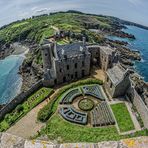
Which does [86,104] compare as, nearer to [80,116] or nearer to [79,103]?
[79,103]

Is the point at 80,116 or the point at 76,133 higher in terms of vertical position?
the point at 80,116

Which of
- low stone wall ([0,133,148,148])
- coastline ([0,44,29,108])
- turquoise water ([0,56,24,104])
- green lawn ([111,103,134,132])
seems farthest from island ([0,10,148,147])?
low stone wall ([0,133,148,148])

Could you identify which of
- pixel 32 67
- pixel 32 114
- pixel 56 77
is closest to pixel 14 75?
pixel 32 67

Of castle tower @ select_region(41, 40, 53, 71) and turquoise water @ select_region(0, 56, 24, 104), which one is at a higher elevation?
castle tower @ select_region(41, 40, 53, 71)

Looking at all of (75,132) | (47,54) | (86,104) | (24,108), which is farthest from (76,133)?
(47,54)

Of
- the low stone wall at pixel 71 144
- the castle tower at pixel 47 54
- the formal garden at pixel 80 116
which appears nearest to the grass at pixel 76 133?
the formal garden at pixel 80 116

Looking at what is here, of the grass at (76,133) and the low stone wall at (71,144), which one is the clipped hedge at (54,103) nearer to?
the grass at (76,133)

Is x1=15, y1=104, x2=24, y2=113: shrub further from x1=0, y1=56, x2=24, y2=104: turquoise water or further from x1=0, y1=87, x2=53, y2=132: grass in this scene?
x1=0, y1=56, x2=24, y2=104: turquoise water
